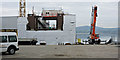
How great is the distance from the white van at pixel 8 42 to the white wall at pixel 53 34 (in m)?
45.4

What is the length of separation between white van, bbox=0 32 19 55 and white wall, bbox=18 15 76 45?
149ft

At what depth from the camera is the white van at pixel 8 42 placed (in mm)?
14852

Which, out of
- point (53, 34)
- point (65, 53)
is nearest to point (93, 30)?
point (53, 34)

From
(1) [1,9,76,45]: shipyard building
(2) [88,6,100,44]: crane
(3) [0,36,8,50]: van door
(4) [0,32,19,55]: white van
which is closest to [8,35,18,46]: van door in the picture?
(4) [0,32,19,55]: white van

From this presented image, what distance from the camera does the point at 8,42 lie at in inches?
Result: 604

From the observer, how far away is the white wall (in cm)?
6162

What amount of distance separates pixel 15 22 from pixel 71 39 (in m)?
19.7

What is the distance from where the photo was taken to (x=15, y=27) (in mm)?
64812

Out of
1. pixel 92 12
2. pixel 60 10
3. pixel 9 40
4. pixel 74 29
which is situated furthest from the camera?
pixel 60 10

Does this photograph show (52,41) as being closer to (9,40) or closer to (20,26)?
(20,26)

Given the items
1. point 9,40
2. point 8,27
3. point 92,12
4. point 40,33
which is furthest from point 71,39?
point 9,40

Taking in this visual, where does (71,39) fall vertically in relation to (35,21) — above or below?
below

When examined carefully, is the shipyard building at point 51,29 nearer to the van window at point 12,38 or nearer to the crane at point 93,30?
the crane at point 93,30

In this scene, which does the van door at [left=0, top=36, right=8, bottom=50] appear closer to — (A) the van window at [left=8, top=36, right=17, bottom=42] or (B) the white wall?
(A) the van window at [left=8, top=36, right=17, bottom=42]
